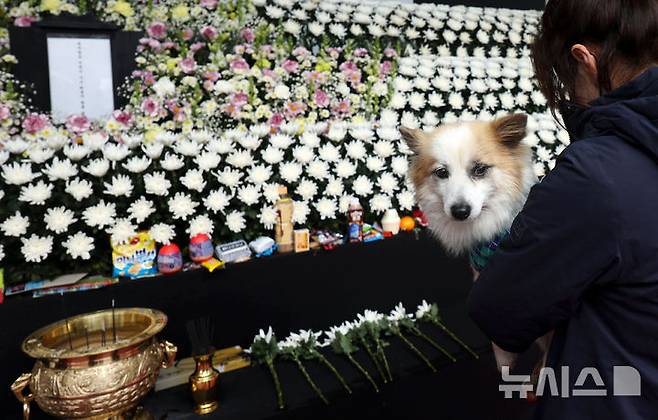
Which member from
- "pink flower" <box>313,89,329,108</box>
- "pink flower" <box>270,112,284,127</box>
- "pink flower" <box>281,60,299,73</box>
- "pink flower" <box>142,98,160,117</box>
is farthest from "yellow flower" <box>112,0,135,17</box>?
"pink flower" <box>313,89,329,108</box>

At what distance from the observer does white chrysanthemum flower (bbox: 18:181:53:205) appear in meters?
1.59

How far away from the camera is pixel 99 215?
5.47 ft

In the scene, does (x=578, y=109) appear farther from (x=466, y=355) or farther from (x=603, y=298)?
(x=466, y=355)

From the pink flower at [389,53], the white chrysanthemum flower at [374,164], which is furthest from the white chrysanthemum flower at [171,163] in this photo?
the pink flower at [389,53]

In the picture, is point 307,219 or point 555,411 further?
point 307,219

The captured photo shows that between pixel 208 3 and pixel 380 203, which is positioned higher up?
pixel 208 3

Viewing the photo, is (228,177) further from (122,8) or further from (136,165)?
(122,8)

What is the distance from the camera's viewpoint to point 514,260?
2.30ft

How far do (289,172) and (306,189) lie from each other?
0.12 m

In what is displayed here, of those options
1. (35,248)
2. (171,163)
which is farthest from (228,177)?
(35,248)

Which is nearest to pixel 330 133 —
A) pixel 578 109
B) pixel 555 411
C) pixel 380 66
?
pixel 380 66

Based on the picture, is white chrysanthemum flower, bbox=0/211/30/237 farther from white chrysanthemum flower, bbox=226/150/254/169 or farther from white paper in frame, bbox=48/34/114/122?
white paper in frame, bbox=48/34/114/122

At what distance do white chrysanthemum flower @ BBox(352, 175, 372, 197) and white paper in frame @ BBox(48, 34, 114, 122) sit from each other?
148cm

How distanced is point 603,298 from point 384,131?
200 cm
